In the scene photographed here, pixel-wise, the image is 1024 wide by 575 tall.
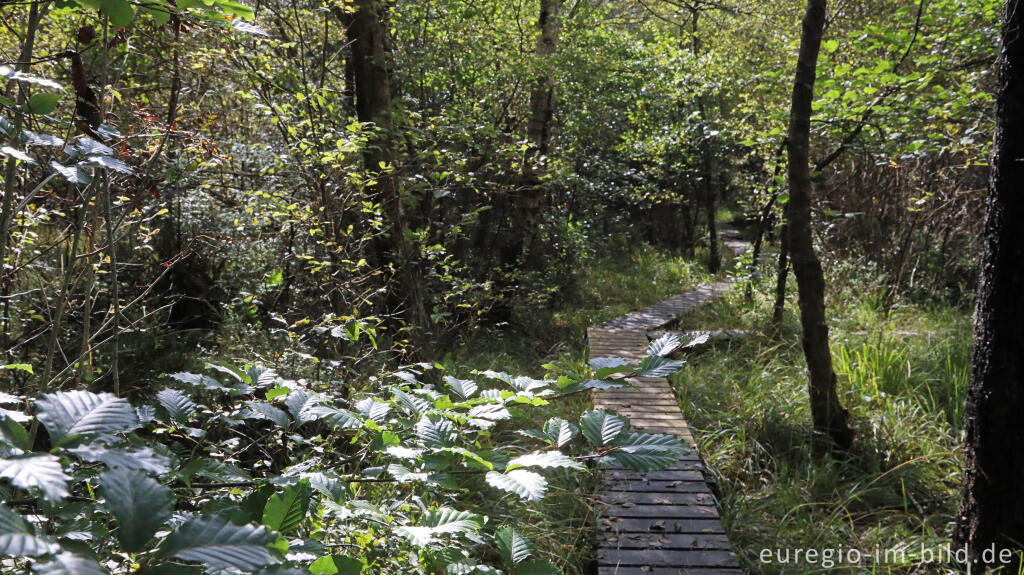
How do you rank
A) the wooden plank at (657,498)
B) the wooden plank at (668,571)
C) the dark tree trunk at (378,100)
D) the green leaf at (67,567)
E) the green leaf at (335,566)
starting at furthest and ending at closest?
1. the dark tree trunk at (378,100)
2. the wooden plank at (657,498)
3. the wooden plank at (668,571)
4. the green leaf at (335,566)
5. the green leaf at (67,567)

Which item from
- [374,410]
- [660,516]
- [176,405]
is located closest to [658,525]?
[660,516]

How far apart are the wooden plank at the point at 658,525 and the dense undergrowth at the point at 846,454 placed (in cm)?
29

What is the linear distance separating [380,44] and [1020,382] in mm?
5305

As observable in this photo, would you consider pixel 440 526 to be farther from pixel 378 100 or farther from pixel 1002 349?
pixel 378 100

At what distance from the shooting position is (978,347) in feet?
10.2

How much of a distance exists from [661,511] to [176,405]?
3000 millimetres

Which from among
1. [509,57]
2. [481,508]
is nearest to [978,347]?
[481,508]

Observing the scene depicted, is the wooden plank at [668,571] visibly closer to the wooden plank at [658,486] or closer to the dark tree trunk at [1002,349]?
the wooden plank at [658,486]

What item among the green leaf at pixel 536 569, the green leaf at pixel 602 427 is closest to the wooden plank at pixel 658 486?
the green leaf at pixel 536 569

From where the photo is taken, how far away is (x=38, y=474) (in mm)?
651

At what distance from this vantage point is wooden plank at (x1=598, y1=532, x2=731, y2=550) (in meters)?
3.24

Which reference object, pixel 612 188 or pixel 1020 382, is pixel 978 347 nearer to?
pixel 1020 382

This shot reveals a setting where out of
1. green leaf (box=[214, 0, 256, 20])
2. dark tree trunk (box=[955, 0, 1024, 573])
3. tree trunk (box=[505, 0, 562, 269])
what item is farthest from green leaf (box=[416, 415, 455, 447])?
tree trunk (box=[505, 0, 562, 269])

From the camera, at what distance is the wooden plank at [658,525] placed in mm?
3389
